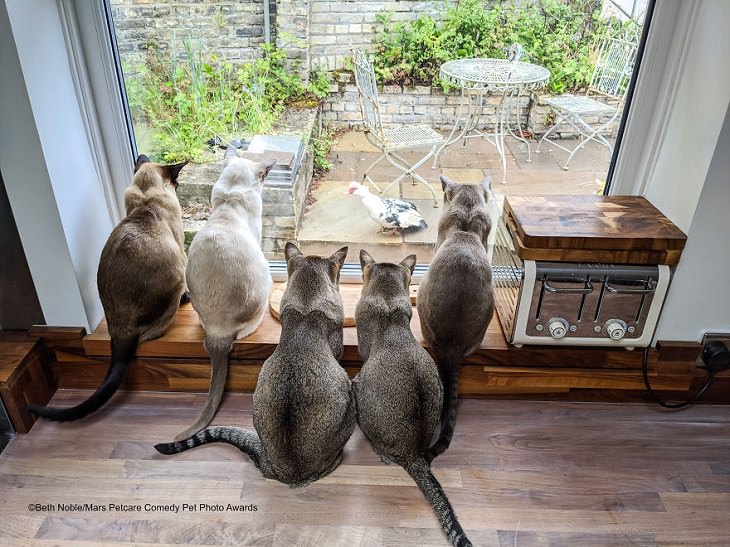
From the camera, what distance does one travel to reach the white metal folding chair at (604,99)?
1777 millimetres

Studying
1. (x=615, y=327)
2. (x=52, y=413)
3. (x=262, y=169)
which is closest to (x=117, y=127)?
(x=262, y=169)

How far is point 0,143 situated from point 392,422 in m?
1.39

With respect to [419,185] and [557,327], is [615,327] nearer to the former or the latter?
[557,327]

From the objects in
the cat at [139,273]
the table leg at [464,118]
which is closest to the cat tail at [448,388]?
the table leg at [464,118]

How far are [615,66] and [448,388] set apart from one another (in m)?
1.22

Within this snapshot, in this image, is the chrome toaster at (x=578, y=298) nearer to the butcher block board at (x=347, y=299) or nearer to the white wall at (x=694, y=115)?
the white wall at (x=694, y=115)

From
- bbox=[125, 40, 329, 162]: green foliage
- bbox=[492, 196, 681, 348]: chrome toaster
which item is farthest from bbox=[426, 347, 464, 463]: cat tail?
bbox=[125, 40, 329, 162]: green foliage

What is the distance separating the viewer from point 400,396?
1.49m

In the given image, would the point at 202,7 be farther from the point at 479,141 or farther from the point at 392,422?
the point at 392,422

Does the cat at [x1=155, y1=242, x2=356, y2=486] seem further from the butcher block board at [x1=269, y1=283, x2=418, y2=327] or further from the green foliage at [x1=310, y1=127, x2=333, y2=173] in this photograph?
the green foliage at [x1=310, y1=127, x2=333, y2=173]

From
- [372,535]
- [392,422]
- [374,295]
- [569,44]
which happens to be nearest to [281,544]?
[372,535]

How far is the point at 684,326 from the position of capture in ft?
5.83

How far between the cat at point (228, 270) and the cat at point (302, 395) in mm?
130

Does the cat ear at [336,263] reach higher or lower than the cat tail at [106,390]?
higher
